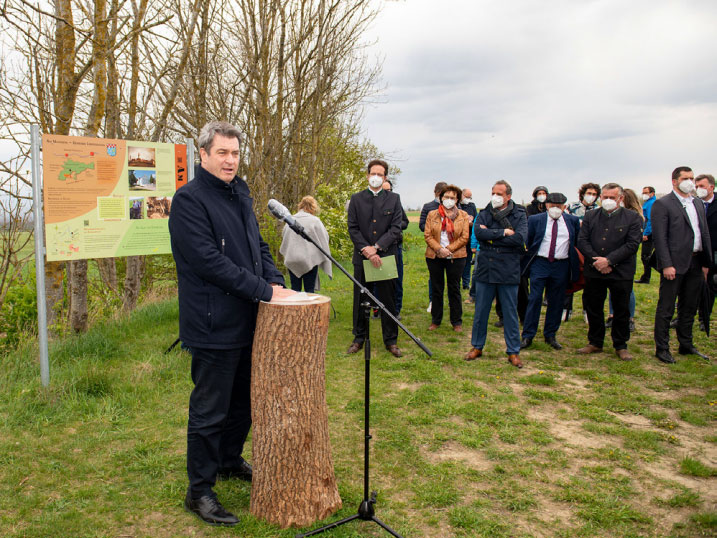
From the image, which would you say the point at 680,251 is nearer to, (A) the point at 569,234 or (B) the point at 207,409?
(A) the point at 569,234

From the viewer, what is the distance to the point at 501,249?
6426mm

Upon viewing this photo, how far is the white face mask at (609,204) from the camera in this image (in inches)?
268

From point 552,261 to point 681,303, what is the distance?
176 cm

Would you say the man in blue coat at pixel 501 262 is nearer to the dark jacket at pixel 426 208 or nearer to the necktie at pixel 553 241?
the necktie at pixel 553 241

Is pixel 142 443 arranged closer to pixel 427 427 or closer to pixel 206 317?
pixel 206 317

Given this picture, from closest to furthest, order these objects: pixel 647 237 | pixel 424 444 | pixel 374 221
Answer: pixel 424 444
pixel 374 221
pixel 647 237

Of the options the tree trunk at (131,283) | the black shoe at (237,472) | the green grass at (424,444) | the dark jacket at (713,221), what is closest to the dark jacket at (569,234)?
the green grass at (424,444)

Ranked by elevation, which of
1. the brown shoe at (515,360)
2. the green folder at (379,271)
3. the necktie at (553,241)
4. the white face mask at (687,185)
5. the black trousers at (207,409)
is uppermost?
the white face mask at (687,185)

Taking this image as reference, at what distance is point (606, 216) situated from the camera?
691 centimetres

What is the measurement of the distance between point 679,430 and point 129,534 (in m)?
4.55

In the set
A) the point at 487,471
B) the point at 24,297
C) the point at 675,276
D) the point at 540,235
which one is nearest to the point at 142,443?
the point at 487,471

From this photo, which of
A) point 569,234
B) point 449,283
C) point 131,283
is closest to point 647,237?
point 569,234

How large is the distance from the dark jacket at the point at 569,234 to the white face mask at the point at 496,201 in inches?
44.0

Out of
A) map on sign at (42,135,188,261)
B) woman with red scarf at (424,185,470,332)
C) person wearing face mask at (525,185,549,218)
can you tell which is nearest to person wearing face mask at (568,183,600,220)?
person wearing face mask at (525,185,549,218)
